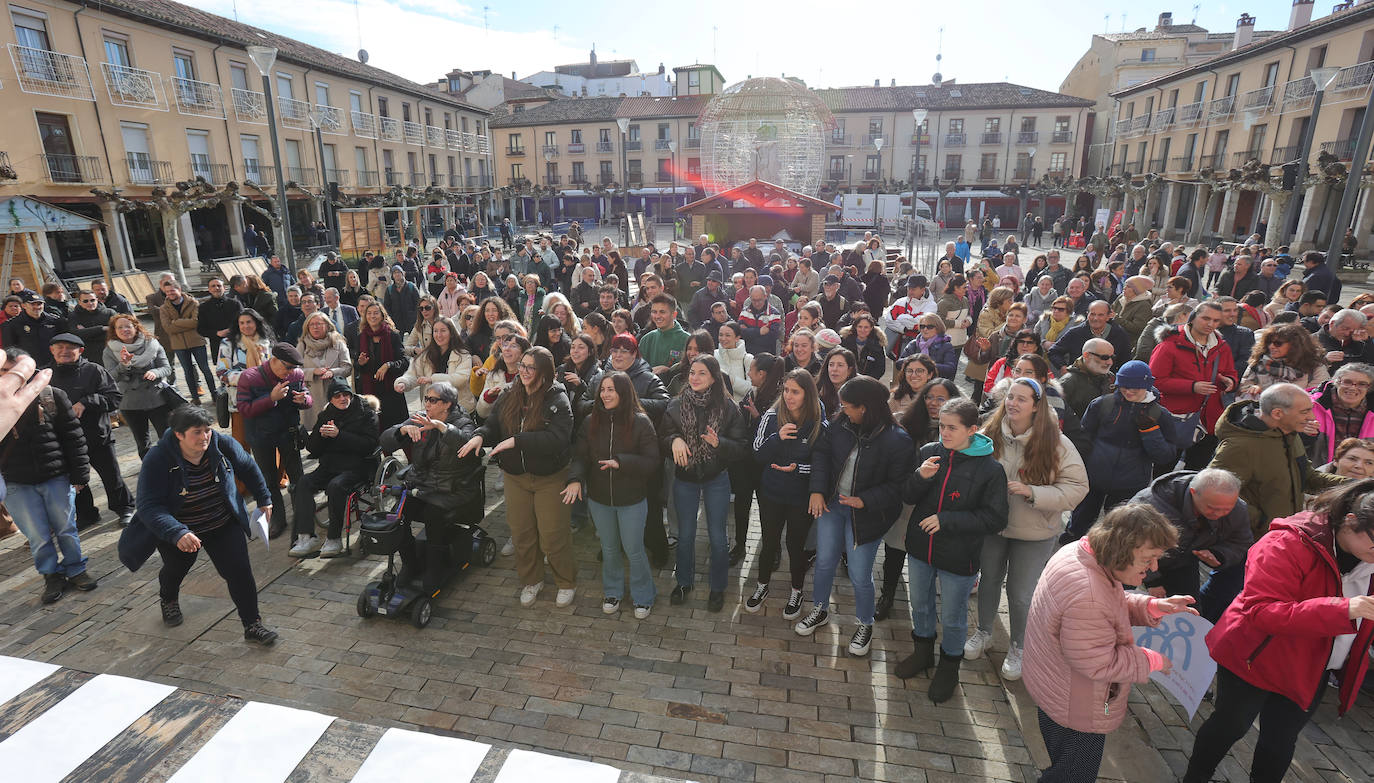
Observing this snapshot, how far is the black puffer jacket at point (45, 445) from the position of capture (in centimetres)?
466

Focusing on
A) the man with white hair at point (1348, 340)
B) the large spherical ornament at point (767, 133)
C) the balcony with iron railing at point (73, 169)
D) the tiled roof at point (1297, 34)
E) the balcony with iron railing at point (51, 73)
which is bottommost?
the man with white hair at point (1348, 340)

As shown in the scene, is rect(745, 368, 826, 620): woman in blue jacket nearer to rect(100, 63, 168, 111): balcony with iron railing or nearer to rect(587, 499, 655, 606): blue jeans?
rect(587, 499, 655, 606): blue jeans

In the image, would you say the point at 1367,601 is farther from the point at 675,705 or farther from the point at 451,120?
the point at 451,120

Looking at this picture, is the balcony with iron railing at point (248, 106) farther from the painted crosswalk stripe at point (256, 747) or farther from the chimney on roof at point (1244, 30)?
the chimney on roof at point (1244, 30)

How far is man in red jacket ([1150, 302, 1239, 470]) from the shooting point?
5.34m

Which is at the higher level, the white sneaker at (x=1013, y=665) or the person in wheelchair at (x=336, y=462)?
the person in wheelchair at (x=336, y=462)

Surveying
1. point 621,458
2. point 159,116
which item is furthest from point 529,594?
point 159,116

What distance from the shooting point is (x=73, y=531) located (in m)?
5.00

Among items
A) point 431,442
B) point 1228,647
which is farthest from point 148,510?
point 1228,647

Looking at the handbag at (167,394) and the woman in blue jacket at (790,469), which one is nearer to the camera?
the woman in blue jacket at (790,469)

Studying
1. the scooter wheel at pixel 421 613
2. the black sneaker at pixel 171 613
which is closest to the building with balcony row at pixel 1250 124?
the scooter wheel at pixel 421 613

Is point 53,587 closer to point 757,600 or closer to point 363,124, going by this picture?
point 757,600

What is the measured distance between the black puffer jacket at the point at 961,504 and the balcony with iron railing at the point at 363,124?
38.3 meters

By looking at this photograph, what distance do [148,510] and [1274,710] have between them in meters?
5.79
